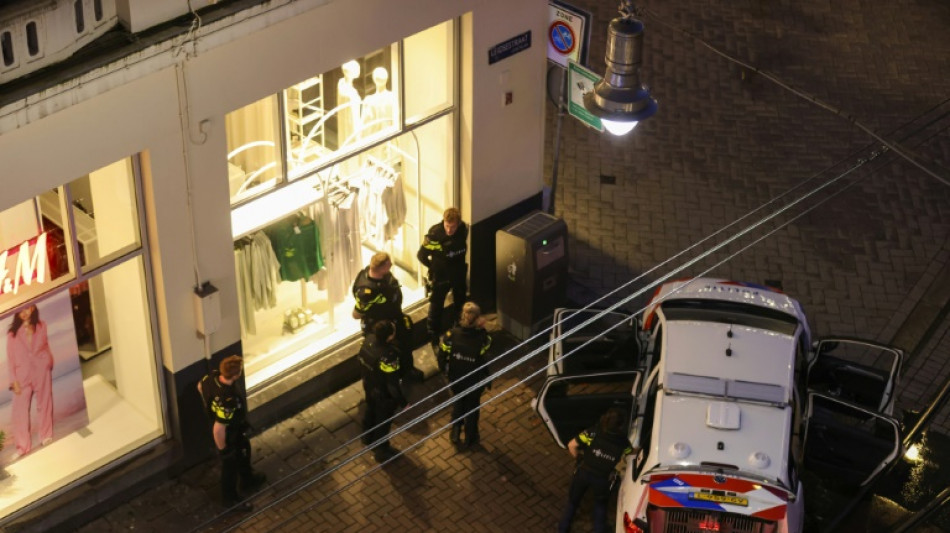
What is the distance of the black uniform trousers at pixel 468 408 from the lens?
1436 cm

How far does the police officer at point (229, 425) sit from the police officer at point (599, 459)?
317 cm

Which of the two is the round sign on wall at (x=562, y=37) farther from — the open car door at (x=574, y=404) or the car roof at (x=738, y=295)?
the open car door at (x=574, y=404)

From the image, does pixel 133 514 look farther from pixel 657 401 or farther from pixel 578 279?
pixel 578 279

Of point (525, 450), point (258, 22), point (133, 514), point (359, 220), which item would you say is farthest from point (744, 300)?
point (133, 514)

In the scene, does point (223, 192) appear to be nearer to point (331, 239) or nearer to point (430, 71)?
point (331, 239)

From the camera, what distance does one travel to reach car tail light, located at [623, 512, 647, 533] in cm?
1217

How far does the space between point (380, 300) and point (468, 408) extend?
58.4 inches

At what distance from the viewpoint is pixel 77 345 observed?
43.0 feet

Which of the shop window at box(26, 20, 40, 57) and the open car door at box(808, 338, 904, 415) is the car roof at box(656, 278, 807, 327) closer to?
the open car door at box(808, 338, 904, 415)

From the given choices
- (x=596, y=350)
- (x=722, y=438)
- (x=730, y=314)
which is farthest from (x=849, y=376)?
(x=722, y=438)

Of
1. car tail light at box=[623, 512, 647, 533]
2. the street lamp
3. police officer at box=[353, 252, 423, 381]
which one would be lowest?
car tail light at box=[623, 512, 647, 533]

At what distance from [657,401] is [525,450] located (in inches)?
91.3

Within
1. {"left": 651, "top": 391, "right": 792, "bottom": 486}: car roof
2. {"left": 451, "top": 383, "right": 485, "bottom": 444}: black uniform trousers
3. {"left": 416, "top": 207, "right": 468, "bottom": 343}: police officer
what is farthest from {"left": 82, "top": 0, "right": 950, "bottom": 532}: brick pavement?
{"left": 651, "top": 391, "right": 792, "bottom": 486}: car roof

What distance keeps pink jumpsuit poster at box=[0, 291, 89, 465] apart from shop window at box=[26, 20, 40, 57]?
2.47 meters
